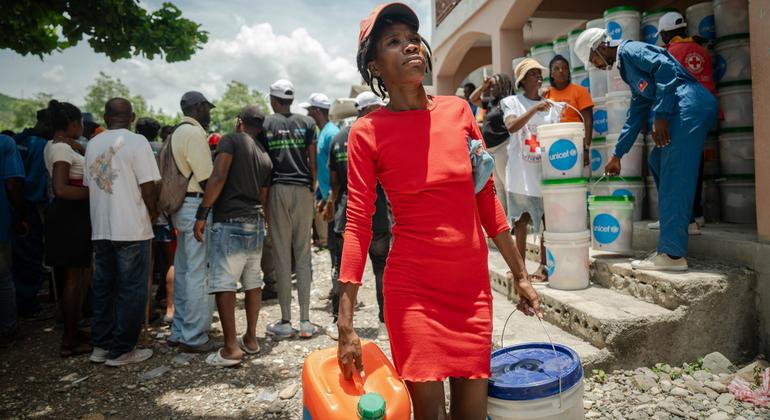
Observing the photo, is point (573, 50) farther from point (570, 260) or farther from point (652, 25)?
point (570, 260)

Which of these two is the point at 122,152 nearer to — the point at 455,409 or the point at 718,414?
the point at 455,409

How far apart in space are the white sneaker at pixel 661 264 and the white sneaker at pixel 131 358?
159 inches

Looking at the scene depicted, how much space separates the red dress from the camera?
176 cm

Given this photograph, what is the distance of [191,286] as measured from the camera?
4328mm

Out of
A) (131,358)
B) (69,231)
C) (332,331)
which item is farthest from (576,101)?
(69,231)

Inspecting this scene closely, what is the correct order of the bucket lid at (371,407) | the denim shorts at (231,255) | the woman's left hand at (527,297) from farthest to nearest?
the denim shorts at (231,255) < the woman's left hand at (527,297) < the bucket lid at (371,407)

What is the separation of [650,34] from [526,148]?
194 cm

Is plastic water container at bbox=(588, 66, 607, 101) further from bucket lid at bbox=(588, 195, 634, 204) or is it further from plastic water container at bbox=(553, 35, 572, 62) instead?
bucket lid at bbox=(588, 195, 634, 204)

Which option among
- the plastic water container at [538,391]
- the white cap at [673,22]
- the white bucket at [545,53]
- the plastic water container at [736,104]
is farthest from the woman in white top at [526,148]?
the plastic water container at [538,391]

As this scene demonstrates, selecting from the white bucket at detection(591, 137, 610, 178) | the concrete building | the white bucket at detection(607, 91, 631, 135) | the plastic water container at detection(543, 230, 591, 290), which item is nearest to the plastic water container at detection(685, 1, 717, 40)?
the concrete building

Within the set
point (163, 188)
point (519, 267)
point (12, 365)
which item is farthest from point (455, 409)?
point (12, 365)

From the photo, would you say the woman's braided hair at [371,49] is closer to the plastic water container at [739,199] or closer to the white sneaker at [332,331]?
the white sneaker at [332,331]

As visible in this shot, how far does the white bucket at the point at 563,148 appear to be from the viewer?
3951 millimetres

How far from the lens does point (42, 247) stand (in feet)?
19.8
